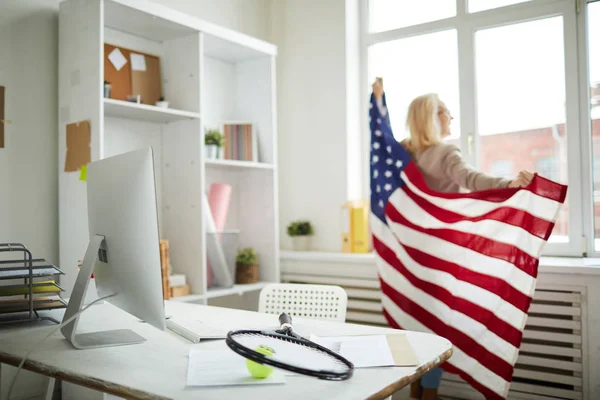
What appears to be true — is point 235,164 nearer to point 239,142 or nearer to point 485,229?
point 239,142

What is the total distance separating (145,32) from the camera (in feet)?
9.28

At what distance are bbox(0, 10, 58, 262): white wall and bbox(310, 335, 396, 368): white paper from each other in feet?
5.10

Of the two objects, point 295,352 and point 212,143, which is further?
point 212,143

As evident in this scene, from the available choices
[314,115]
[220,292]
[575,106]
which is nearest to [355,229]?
[314,115]

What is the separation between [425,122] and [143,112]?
1367 mm

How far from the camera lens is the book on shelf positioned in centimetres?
326

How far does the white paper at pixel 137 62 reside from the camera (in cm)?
279

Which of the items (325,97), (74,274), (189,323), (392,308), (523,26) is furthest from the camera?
(325,97)

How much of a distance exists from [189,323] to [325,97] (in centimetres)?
222

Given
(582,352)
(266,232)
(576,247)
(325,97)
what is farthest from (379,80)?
(582,352)

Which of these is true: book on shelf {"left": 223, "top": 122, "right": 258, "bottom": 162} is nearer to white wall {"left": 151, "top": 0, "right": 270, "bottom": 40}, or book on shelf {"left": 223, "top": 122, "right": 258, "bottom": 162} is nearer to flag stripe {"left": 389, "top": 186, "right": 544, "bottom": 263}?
white wall {"left": 151, "top": 0, "right": 270, "bottom": 40}

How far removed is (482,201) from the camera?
7.95ft

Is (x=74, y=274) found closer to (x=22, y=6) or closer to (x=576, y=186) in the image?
(x=22, y=6)

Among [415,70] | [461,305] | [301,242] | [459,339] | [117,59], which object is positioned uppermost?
[415,70]
